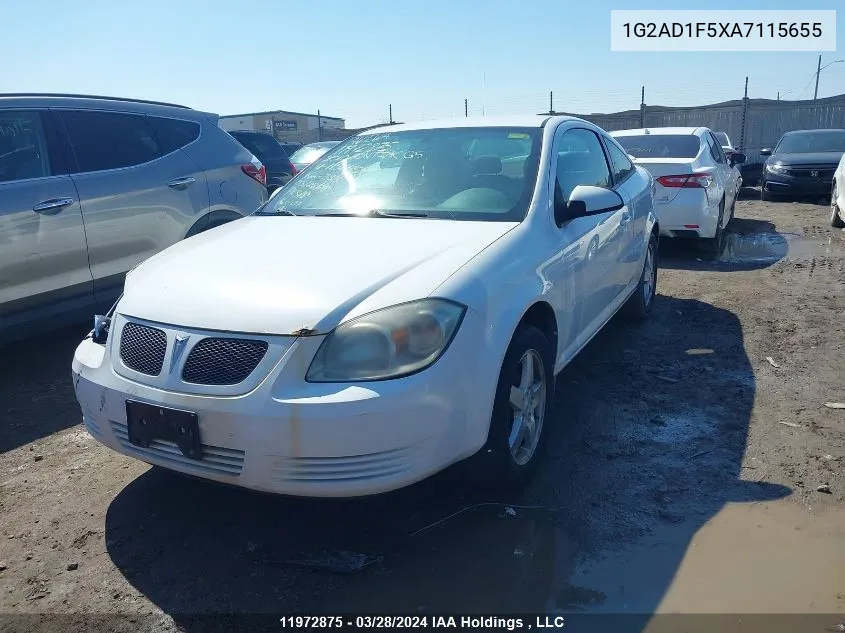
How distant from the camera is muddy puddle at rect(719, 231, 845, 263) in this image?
838 centimetres

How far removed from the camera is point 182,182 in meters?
5.56

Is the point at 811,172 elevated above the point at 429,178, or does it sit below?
below

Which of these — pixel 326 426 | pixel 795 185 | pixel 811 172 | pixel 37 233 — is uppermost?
pixel 37 233

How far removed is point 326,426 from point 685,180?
673cm

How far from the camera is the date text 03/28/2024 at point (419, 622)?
7.57 ft

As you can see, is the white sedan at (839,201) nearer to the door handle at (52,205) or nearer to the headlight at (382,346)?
the headlight at (382,346)

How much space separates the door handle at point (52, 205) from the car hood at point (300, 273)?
1.75m

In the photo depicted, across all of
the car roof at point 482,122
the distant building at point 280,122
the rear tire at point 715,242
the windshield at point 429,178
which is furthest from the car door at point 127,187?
the distant building at point 280,122

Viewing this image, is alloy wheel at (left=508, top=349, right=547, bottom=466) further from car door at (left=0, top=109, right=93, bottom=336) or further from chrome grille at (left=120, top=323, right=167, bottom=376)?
car door at (left=0, top=109, right=93, bottom=336)

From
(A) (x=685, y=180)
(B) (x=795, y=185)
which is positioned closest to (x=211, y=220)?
(A) (x=685, y=180)

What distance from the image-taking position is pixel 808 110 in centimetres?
2081

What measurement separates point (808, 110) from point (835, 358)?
64.0 ft

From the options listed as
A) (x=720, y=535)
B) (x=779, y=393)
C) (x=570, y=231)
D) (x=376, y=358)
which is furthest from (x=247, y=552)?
(x=779, y=393)

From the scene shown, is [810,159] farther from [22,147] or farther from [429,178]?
[22,147]
